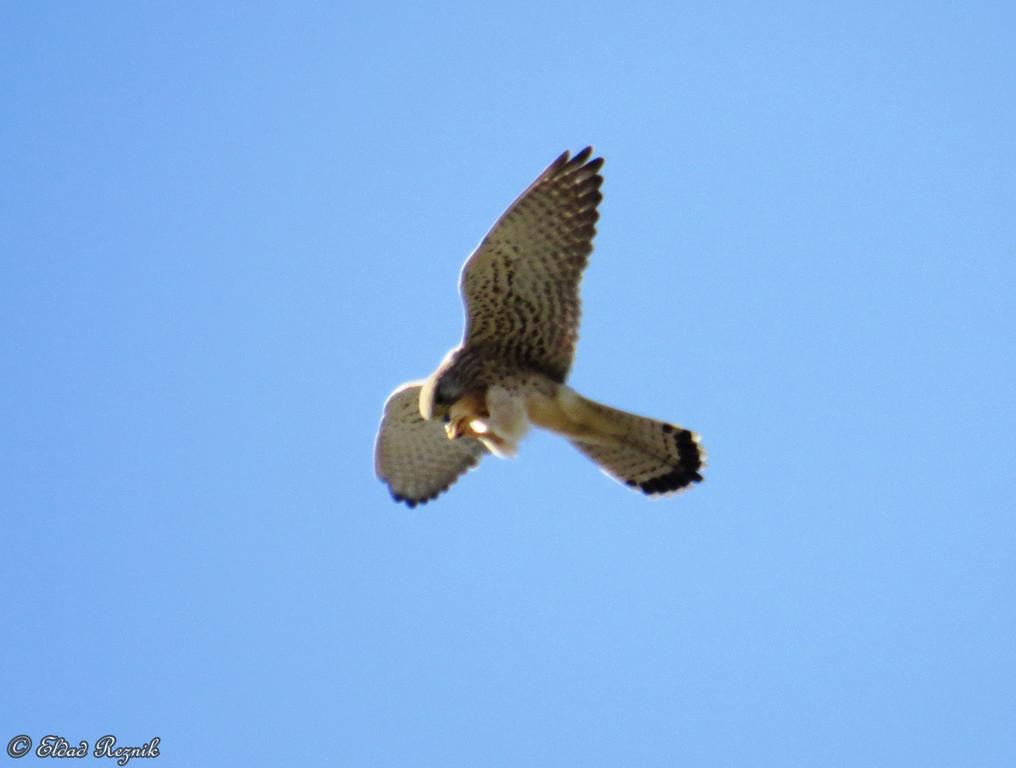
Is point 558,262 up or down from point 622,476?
up

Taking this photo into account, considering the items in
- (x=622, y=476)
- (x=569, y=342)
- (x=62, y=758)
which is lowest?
(x=62, y=758)

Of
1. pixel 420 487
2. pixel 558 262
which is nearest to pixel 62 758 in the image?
pixel 420 487

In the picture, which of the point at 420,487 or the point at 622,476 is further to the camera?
the point at 420,487

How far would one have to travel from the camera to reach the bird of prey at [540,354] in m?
7.18

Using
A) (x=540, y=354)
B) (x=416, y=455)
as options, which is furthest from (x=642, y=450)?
(x=416, y=455)

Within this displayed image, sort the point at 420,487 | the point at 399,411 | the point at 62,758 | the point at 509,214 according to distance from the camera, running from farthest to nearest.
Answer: the point at 420,487 → the point at 399,411 → the point at 62,758 → the point at 509,214

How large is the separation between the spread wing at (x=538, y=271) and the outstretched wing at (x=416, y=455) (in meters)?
0.91

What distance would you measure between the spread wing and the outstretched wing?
2.97ft

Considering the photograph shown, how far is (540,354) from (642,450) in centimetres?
74

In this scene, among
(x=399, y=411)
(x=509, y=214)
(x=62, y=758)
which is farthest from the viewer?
(x=399, y=411)

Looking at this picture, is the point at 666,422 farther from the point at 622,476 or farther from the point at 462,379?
the point at 462,379

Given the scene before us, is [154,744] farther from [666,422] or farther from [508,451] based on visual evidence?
[666,422]

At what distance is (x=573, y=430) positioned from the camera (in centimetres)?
746

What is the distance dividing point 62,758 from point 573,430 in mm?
3175
